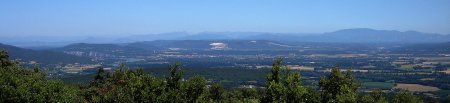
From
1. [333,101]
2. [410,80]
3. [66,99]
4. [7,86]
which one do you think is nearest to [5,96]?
[7,86]

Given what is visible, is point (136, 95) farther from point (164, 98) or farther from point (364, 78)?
A: point (364, 78)

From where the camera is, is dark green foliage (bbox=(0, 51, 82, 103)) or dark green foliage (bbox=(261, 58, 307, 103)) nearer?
dark green foliage (bbox=(261, 58, 307, 103))

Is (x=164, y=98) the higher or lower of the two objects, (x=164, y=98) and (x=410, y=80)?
the higher

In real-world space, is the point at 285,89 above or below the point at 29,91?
above

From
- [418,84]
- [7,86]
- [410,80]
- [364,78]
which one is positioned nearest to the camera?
[7,86]

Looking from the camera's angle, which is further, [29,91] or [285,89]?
[29,91]

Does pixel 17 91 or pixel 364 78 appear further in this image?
pixel 364 78

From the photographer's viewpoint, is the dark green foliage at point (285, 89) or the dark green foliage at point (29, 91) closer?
the dark green foliage at point (285, 89)

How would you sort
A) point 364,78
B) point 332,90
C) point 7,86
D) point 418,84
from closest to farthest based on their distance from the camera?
point 7,86 → point 332,90 → point 418,84 → point 364,78

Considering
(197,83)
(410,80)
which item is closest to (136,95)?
(197,83)
